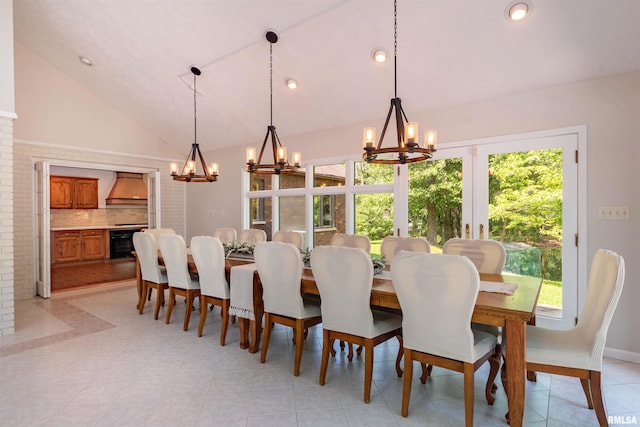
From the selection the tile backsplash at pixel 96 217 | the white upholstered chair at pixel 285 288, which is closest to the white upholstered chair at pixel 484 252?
the white upholstered chair at pixel 285 288

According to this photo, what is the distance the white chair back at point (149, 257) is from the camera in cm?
411

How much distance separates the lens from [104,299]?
203 inches

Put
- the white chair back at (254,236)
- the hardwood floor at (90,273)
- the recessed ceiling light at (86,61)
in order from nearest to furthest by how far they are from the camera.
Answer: the white chair back at (254,236), the recessed ceiling light at (86,61), the hardwood floor at (90,273)

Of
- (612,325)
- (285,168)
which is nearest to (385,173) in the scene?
(285,168)

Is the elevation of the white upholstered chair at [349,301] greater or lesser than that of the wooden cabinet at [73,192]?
lesser

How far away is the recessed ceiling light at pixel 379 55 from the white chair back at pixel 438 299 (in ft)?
7.93

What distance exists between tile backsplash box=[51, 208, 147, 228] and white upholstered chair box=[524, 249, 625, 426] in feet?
32.3

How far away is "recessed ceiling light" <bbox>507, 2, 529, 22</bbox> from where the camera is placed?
279cm

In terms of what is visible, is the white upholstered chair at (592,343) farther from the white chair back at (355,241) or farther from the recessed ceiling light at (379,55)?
the recessed ceiling light at (379,55)

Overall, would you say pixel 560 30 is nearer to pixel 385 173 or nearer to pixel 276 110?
pixel 385 173

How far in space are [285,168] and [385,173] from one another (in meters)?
1.71

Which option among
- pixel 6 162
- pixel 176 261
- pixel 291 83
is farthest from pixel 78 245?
pixel 291 83

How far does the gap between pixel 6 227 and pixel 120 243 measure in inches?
219

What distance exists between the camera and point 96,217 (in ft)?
29.6
